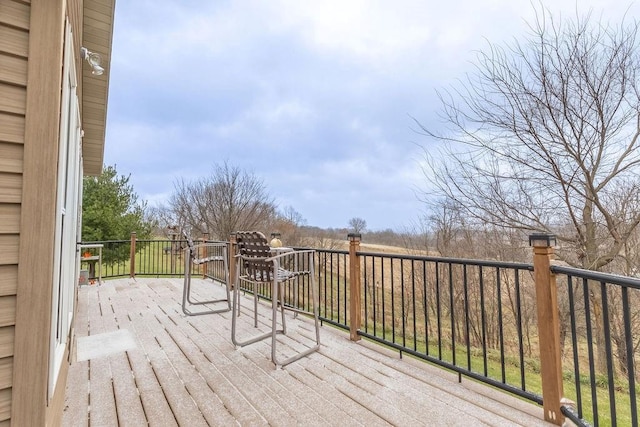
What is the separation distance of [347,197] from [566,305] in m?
19.6

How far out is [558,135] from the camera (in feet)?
15.3

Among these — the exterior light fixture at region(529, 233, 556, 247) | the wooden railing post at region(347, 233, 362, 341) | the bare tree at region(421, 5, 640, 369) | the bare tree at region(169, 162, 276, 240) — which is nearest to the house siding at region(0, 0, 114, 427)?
the exterior light fixture at region(529, 233, 556, 247)

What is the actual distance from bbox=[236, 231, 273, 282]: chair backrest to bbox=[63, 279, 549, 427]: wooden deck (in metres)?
0.68

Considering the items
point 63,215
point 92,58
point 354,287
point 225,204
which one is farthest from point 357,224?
point 63,215

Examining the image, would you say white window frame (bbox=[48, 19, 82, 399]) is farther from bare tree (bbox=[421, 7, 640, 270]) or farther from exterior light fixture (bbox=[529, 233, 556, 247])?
bare tree (bbox=[421, 7, 640, 270])

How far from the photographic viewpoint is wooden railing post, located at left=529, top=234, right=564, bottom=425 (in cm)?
183

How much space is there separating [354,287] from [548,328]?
5.52 ft

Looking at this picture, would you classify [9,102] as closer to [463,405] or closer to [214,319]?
[463,405]

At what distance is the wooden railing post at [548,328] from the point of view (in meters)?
1.83

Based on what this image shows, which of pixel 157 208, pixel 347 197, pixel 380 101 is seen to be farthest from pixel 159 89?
pixel 347 197

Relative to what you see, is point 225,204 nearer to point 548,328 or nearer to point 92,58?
point 92,58

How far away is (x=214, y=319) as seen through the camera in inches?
156

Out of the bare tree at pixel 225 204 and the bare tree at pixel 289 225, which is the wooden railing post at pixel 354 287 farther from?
the bare tree at pixel 225 204

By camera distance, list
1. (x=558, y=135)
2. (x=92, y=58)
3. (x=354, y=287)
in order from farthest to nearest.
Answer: (x=558, y=135) < (x=354, y=287) < (x=92, y=58)
